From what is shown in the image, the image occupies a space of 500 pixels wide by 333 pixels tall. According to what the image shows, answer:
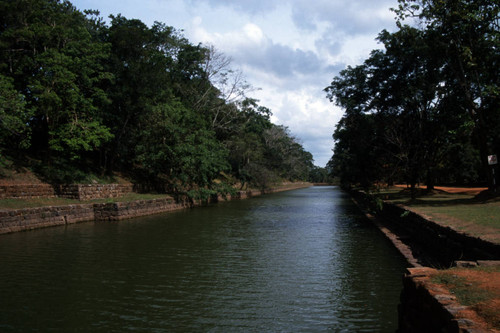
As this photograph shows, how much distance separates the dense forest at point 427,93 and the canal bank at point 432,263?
274 inches

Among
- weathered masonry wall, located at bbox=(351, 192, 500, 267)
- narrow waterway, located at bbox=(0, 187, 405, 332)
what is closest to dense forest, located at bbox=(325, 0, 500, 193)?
weathered masonry wall, located at bbox=(351, 192, 500, 267)

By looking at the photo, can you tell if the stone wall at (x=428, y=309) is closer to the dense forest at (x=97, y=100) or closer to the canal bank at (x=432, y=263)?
the canal bank at (x=432, y=263)

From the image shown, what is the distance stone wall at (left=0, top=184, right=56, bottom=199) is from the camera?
17.8 m

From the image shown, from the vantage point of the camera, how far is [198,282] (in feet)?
27.6

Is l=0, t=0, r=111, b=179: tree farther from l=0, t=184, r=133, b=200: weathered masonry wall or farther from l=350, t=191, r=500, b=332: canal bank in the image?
l=350, t=191, r=500, b=332: canal bank

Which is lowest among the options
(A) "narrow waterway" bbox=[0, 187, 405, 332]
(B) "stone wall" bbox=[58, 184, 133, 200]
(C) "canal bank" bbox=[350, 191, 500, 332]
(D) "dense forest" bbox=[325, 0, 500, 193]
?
(A) "narrow waterway" bbox=[0, 187, 405, 332]

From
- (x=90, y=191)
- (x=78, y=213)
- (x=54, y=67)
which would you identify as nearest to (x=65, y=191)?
(x=90, y=191)

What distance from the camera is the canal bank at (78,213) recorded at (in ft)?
50.8

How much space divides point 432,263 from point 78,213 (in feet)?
53.9

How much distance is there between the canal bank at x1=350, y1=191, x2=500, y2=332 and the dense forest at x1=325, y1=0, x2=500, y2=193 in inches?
274

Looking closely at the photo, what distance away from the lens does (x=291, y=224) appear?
18531mm

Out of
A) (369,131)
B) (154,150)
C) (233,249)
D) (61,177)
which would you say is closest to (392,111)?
(369,131)

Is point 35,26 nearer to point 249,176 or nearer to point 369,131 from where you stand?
point 369,131

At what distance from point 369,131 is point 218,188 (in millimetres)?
12865
